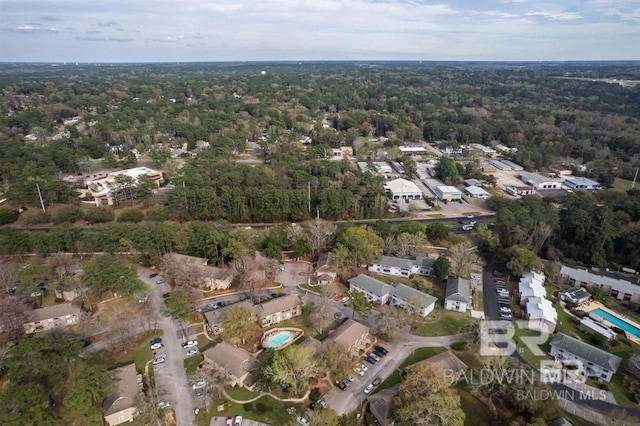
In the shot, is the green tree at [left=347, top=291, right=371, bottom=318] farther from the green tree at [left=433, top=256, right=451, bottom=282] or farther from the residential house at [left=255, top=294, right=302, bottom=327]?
the green tree at [left=433, top=256, right=451, bottom=282]

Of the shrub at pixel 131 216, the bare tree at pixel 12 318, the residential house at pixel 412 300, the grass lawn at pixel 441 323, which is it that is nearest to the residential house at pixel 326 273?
the residential house at pixel 412 300

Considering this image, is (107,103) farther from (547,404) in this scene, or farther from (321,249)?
(547,404)

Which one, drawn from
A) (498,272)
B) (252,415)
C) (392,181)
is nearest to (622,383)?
(498,272)

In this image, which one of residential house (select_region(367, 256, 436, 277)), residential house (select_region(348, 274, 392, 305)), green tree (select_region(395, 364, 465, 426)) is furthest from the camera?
residential house (select_region(367, 256, 436, 277))

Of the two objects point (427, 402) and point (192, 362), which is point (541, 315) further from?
point (192, 362)

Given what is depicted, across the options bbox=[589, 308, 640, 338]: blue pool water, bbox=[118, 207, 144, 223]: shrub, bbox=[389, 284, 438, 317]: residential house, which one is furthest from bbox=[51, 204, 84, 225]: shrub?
bbox=[589, 308, 640, 338]: blue pool water

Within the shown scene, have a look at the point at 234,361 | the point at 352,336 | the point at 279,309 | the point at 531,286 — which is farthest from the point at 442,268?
the point at 234,361
